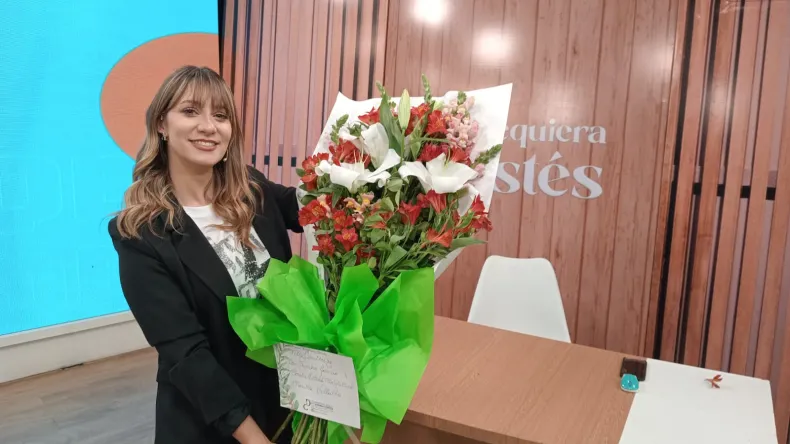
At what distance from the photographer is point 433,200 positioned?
3.91 ft


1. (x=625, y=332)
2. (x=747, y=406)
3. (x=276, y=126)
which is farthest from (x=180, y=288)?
(x=276, y=126)

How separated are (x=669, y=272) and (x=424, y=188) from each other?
2609 mm

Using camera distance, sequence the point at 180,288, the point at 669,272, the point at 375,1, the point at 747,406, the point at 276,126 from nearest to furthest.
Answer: the point at 180,288 < the point at 747,406 < the point at 669,272 < the point at 375,1 < the point at 276,126

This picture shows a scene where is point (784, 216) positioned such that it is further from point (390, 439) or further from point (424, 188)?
point (424, 188)

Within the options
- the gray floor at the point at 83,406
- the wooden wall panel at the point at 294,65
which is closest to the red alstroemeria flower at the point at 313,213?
the gray floor at the point at 83,406

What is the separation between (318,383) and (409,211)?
390 mm

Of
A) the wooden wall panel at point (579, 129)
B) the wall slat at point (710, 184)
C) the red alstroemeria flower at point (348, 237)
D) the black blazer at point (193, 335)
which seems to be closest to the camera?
the red alstroemeria flower at point (348, 237)

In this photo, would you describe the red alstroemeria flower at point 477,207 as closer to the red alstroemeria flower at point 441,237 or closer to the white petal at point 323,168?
the red alstroemeria flower at point 441,237

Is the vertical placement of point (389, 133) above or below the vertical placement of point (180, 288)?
above

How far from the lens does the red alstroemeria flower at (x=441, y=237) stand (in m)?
1.18

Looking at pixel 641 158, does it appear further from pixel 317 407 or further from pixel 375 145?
pixel 317 407

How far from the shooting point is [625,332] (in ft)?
11.5

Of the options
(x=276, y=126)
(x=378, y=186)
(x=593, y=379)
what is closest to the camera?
(x=378, y=186)

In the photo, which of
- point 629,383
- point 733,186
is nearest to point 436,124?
point 629,383
